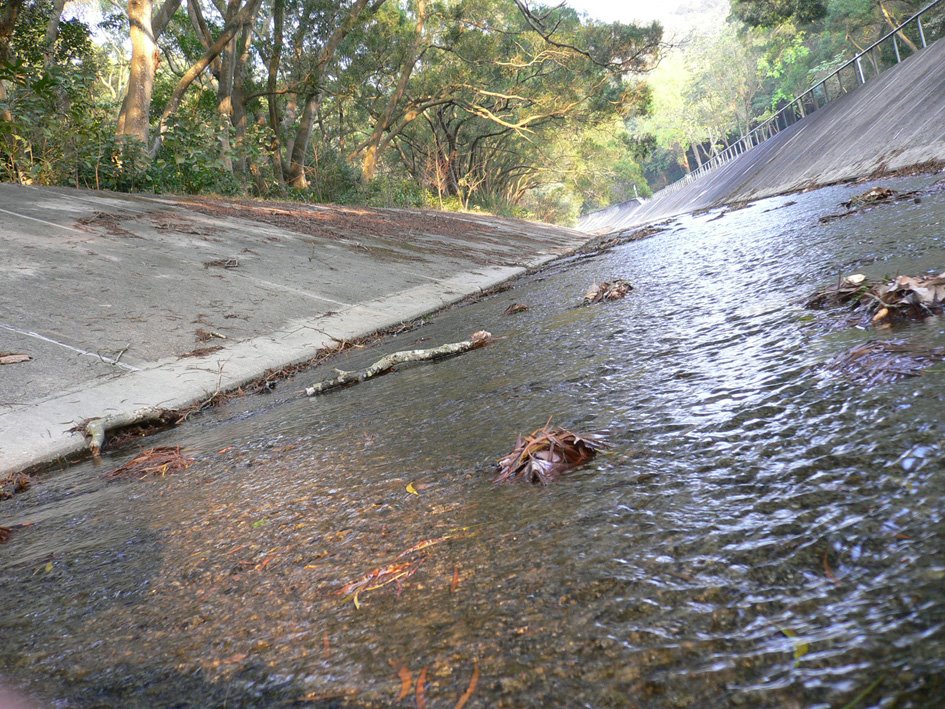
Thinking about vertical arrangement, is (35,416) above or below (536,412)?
above

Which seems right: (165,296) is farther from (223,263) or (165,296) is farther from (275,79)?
(275,79)

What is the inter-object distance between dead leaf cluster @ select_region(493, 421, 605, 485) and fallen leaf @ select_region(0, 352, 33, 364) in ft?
13.1

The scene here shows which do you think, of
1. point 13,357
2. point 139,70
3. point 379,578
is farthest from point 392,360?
point 139,70

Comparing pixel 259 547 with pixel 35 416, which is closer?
pixel 259 547

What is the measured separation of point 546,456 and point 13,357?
419cm

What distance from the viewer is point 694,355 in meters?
2.33

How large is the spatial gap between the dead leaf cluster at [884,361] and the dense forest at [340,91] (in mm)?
10873

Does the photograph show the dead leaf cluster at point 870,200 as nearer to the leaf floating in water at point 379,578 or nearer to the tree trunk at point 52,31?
the leaf floating in water at point 379,578

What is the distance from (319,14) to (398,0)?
711 centimetres

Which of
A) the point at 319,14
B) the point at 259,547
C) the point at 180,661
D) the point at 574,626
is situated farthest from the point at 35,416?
the point at 319,14

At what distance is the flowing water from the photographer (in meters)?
0.88

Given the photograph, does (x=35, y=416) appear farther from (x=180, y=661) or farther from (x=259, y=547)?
(x=180, y=661)

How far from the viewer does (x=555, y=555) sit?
1.21m

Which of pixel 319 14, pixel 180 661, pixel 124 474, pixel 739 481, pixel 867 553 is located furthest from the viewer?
pixel 319 14
